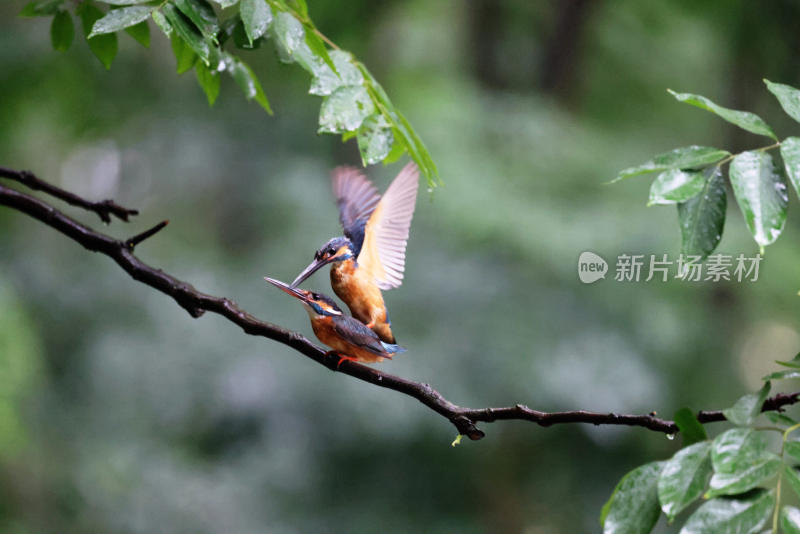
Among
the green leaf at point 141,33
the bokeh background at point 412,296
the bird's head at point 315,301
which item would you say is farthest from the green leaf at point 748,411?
the bokeh background at point 412,296

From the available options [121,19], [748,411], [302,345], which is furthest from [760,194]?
[121,19]

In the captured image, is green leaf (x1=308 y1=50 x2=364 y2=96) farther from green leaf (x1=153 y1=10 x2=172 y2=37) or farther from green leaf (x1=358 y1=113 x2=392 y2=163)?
green leaf (x1=153 y1=10 x2=172 y2=37)

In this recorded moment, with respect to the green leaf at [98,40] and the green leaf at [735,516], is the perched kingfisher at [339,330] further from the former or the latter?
the green leaf at [98,40]

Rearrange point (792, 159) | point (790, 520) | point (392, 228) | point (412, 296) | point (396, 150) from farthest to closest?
point (412, 296), point (396, 150), point (392, 228), point (792, 159), point (790, 520)

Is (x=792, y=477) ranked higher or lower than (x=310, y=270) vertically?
lower

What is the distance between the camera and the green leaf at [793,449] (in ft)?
2.73

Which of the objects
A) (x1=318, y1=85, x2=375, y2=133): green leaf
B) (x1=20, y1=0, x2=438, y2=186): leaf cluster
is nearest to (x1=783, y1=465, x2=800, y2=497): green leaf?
(x1=20, y1=0, x2=438, y2=186): leaf cluster

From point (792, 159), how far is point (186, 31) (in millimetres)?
825

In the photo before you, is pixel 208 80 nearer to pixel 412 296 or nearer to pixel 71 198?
pixel 71 198

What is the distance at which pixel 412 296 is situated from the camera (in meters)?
3.51

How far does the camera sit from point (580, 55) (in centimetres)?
504

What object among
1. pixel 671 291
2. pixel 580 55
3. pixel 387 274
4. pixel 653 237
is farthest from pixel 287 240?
pixel 387 274

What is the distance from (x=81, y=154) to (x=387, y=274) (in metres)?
5.64

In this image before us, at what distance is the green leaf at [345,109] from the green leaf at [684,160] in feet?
1.31
